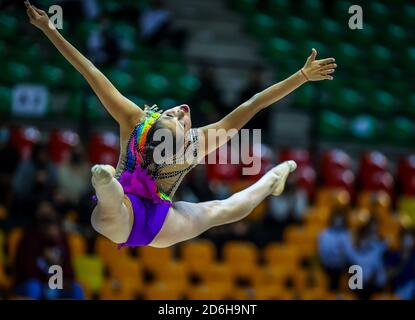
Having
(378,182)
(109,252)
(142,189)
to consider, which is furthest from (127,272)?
(378,182)

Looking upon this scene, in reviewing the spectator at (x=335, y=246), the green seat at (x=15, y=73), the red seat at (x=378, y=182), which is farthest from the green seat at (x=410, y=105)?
the green seat at (x=15, y=73)

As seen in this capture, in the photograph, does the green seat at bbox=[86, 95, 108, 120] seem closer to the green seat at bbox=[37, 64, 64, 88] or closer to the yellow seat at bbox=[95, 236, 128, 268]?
the green seat at bbox=[37, 64, 64, 88]

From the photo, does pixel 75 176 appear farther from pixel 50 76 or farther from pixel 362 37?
pixel 362 37

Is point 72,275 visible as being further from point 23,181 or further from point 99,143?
point 99,143

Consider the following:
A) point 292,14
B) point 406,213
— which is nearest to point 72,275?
point 406,213

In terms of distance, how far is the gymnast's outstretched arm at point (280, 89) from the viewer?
637 centimetres

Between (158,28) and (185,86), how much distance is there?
121 centimetres

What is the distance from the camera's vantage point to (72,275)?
9.26 metres

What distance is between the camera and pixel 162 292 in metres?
9.79

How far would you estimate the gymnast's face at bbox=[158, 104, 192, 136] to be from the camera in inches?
238

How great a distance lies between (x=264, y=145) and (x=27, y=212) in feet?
10.8

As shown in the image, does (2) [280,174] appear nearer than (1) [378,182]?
Yes

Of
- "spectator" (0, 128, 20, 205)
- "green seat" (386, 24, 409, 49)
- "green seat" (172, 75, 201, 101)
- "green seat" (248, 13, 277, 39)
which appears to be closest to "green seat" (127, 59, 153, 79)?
"green seat" (172, 75, 201, 101)
